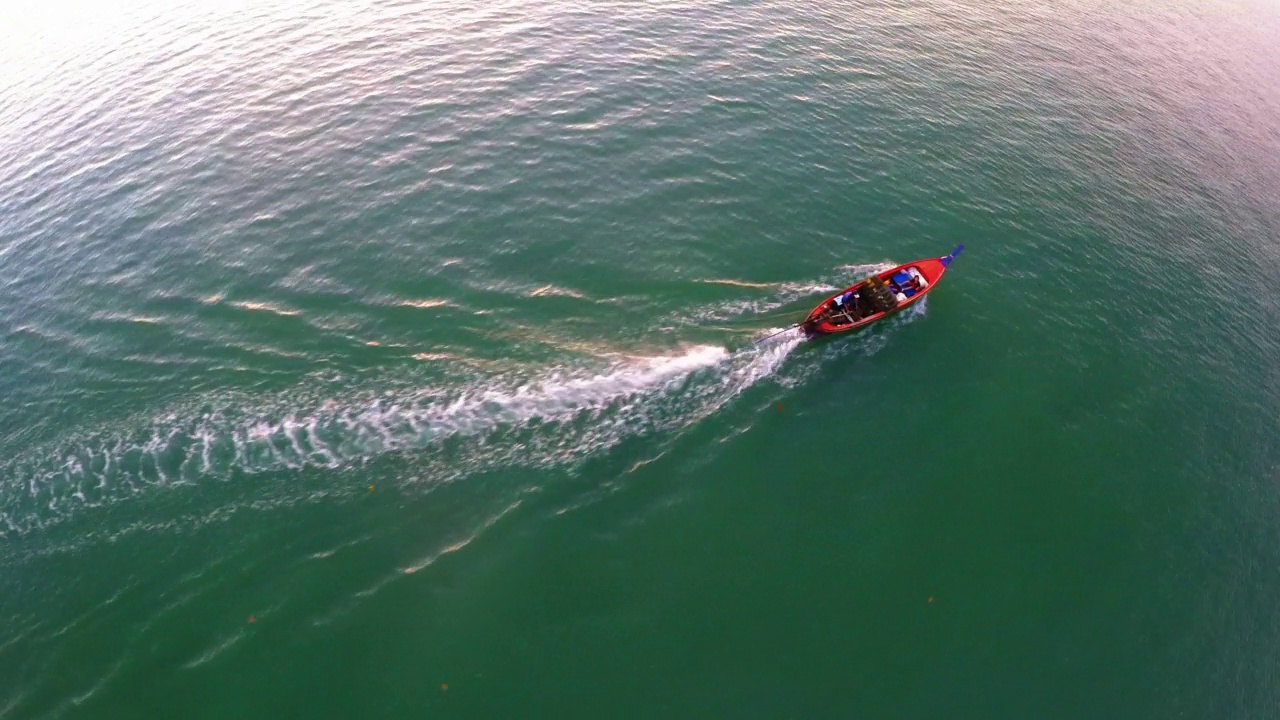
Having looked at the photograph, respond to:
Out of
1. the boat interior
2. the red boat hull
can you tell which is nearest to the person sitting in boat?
the boat interior

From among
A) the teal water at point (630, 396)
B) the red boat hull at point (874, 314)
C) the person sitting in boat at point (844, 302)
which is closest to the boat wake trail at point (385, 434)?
the teal water at point (630, 396)

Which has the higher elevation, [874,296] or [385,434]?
[874,296]

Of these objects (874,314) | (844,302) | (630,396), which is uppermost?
(844,302)

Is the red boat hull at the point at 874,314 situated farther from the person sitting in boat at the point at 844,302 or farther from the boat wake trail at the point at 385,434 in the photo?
the boat wake trail at the point at 385,434

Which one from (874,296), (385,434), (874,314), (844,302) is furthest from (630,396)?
(874,296)

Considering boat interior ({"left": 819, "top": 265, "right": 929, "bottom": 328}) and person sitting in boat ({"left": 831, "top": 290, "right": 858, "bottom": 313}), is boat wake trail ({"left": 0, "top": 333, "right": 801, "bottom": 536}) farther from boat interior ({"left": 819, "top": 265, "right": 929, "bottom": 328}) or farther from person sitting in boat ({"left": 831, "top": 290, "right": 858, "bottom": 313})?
person sitting in boat ({"left": 831, "top": 290, "right": 858, "bottom": 313})

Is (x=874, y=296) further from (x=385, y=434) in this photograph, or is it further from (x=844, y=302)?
(x=385, y=434)

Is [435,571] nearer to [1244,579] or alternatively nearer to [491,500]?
[491,500]
